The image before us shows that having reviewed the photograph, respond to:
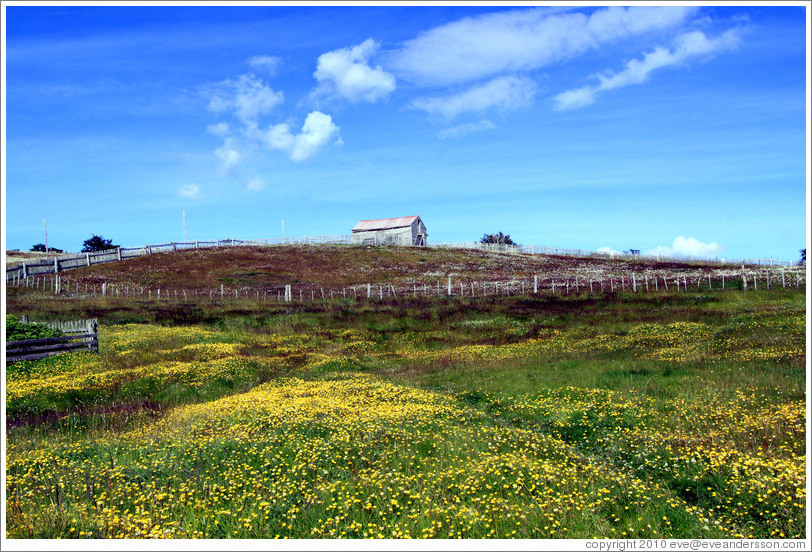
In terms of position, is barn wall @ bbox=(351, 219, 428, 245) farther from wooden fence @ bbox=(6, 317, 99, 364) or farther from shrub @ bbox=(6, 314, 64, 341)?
shrub @ bbox=(6, 314, 64, 341)

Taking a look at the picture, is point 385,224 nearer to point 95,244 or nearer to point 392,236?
point 392,236

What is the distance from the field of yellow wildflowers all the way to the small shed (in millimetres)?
82706

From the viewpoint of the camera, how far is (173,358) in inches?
930

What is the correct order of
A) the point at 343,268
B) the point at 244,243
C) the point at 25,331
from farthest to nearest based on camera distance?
1. the point at 244,243
2. the point at 343,268
3. the point at 25,331

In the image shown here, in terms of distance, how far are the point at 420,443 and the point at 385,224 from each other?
100 metres

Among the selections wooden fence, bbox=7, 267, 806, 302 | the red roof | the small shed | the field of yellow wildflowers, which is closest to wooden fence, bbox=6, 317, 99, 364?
the field of yellow wildflowers

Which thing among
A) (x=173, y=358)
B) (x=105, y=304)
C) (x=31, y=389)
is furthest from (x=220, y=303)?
(x=31, y=389)

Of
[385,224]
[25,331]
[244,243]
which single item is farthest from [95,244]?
[25,331]

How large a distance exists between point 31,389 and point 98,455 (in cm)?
920

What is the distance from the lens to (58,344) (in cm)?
2281

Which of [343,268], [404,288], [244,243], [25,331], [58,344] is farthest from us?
[244,243]

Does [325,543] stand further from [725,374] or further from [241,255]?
[241,255]

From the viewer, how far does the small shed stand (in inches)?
4188

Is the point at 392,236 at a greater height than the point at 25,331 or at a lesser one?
greater
